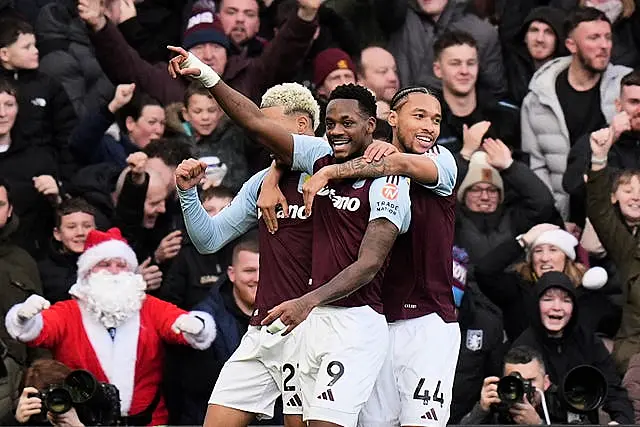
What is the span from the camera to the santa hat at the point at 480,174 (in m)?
13.6

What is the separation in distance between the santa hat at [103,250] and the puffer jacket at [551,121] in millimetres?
3451

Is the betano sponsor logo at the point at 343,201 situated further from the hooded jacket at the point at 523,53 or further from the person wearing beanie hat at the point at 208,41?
the hooded jacket at the point at 523,53

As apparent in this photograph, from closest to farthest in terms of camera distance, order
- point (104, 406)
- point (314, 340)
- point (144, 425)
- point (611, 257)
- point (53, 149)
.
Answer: point (314, 340)
point (104, 406)
point (144, 425)
point (611, 257)
point (53, 149)

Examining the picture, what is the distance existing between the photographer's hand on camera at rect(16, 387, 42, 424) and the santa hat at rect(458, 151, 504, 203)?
12.4 feet

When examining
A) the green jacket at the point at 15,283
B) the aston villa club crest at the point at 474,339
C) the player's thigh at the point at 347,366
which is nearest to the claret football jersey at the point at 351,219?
the player's thigh at the point at 347,366

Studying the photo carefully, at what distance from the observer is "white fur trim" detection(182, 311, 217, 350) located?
12.1 metres

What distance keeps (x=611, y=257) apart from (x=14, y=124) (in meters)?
4.46

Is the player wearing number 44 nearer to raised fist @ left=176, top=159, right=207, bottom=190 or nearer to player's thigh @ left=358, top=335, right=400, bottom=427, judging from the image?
player's thigh @ left=358, top=335, right=400, bottom=427

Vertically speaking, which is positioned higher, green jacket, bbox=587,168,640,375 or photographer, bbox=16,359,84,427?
green jacket, bbox=587,168,640,375

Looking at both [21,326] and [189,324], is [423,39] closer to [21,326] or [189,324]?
[189,324]

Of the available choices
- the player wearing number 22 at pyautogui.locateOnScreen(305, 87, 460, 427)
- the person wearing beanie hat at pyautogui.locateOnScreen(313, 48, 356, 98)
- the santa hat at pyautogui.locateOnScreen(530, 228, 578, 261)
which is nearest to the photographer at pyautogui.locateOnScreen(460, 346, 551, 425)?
the santa hat at pyautogui.locateOnScreen(530, 228, 578, 261)

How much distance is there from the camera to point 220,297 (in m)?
12.5

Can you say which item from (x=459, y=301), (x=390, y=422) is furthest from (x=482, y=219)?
(x=390, y=422)

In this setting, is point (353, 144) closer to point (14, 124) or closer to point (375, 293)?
point (375, 293)
